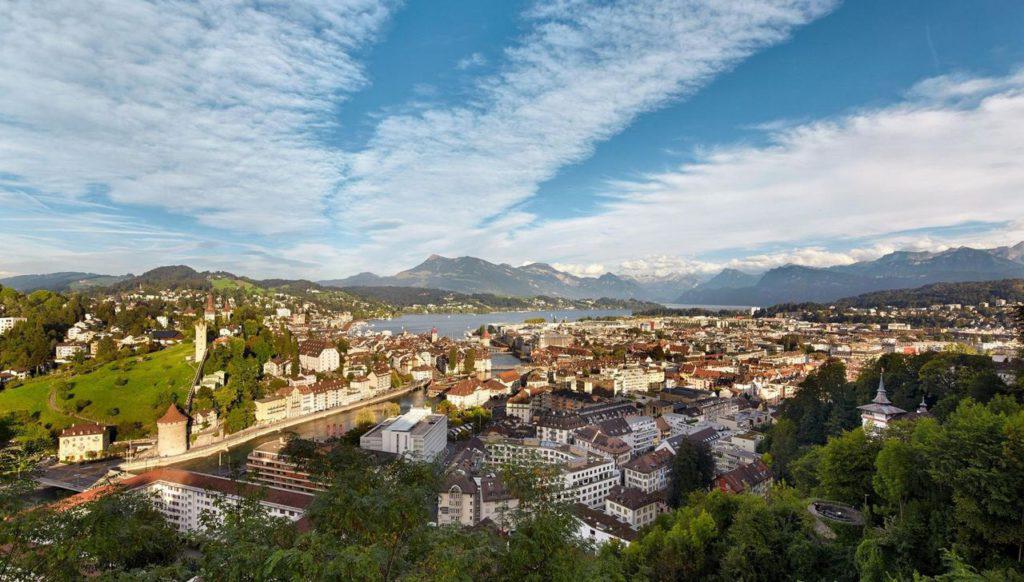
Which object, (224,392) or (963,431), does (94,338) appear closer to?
(224,392)

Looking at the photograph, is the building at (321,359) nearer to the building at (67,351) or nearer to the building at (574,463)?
the building at (67,351)

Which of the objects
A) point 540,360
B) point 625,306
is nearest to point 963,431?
point 540,360

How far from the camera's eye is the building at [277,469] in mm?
17406

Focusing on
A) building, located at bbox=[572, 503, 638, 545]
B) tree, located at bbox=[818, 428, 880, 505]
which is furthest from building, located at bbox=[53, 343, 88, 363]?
tree, located at bbox=[818, 428, 880, 505]

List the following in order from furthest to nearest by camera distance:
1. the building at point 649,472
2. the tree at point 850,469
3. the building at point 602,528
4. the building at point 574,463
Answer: the building at point 649,472 < the building at point 574,463 < the building at point 602,528 < the tree at point 850,469

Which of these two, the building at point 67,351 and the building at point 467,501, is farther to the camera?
the building at point 67,351

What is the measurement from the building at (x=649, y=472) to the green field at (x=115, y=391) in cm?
2145

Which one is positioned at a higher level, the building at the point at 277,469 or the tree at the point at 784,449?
the tree at the point at 784,449

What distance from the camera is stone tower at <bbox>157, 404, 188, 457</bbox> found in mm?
20781

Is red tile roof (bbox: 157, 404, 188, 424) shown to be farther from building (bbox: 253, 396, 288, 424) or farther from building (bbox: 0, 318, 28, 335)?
building (bbox: 0, 318, 28, 335)

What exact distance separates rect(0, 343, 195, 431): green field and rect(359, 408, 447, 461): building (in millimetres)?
11187


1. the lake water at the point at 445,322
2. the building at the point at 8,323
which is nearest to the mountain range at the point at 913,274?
the lake water at the point at 445,322

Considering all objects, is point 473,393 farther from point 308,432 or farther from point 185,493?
point 185,493

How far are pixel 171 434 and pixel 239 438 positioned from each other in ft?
11.3
